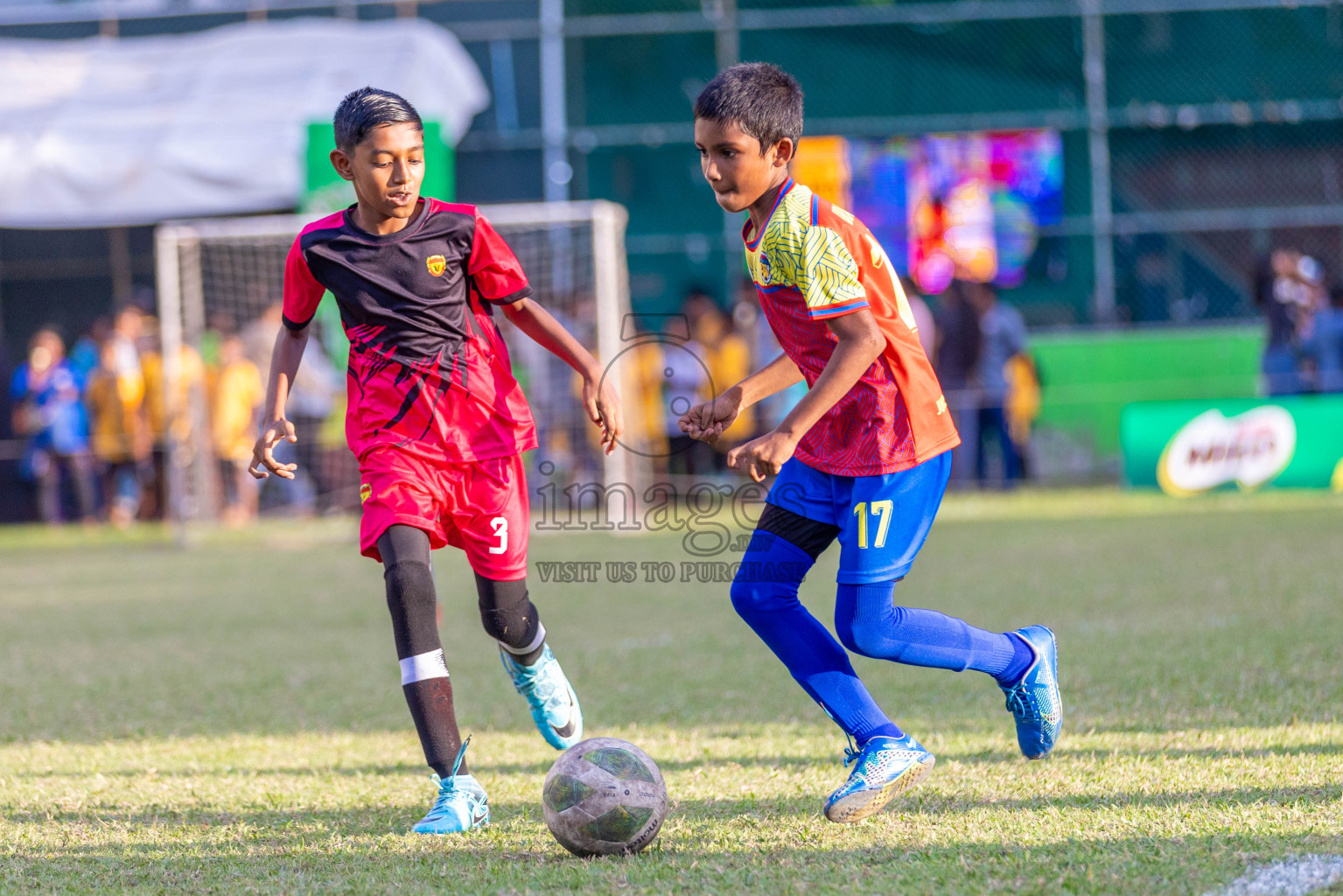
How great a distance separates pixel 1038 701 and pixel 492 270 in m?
1.98

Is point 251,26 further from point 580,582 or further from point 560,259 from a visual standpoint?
point 580,582

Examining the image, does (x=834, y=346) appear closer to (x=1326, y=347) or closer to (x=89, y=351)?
(x=1326, y=347)

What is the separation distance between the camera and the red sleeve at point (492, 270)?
4148 millimetres

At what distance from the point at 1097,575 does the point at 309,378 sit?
24.3 feet

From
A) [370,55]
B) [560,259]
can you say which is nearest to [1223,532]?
[560,259]

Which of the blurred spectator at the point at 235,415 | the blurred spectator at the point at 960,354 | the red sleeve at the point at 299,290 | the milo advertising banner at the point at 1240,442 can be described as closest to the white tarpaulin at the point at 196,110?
the blurred spectator at the point at 235,415

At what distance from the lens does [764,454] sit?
3164 mm

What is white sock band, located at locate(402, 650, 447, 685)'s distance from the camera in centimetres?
370

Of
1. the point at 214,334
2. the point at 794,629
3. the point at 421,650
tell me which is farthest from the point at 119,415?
the point at 794,629

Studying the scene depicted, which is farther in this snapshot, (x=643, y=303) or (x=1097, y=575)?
(x=643, y=303)

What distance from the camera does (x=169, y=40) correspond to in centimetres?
1744

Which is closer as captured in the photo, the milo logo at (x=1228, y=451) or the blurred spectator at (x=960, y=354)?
the milo logo at (x=1228, y=451)

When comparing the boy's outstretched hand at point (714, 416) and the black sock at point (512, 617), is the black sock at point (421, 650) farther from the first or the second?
the boy's outstretched hand at point (714, 416)

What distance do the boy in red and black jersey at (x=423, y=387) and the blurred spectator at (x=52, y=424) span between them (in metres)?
11.0
